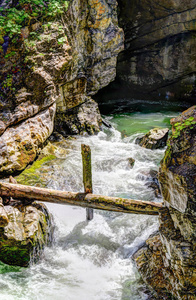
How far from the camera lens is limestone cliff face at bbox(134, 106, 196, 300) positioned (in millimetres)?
3004

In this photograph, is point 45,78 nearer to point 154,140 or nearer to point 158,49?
point 154,140

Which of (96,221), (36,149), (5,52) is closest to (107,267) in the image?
(96,221)

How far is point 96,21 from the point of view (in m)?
10.4

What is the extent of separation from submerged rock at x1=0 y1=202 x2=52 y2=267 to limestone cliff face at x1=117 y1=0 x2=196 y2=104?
13544 millimetres

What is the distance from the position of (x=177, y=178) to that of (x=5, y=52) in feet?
20.8

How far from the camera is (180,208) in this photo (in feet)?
10.3

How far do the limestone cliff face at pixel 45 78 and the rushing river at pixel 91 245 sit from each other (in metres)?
1.10

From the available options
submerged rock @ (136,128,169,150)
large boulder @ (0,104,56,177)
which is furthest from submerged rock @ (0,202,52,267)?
submerged rock @ (136,128,169,150)

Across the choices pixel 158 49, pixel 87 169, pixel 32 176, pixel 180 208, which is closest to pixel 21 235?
pixel 87 169

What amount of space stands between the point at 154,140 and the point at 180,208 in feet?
22.0

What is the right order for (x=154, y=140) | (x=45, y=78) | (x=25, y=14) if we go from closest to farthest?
1. (x=25, y=14)
2. (x=45, y=78)
3. (x=154, y=140)

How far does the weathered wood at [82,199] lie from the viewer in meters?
4.38

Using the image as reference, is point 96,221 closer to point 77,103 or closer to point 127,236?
point 127,236

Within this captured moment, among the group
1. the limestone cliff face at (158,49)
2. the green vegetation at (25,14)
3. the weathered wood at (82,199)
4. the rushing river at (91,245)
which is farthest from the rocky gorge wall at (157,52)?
the weathered wood at (82,199)
